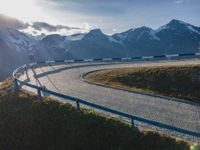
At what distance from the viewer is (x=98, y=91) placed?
27312 mm

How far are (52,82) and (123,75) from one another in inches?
292

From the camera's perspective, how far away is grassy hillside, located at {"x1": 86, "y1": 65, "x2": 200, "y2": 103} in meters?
24.7

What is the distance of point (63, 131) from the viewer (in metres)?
18.9

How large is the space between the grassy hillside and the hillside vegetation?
8.02m

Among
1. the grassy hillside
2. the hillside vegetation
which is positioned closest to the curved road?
the grassy hillside

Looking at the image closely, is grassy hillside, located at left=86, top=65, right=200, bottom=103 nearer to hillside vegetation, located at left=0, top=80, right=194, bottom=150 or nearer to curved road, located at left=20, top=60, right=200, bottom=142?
curved road, located at left=20, top=60, right=200, bottom=142

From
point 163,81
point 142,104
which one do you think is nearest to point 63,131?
point 142,104

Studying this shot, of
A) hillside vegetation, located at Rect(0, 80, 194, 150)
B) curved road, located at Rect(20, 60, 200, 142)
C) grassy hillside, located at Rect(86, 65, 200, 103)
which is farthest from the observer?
grassy hillside, located at Rect(86, 65, 200, 103)

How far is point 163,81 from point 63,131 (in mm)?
11821

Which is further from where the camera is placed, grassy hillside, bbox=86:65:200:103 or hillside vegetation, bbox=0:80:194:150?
grassy hillside, bbox=86:65:200:103

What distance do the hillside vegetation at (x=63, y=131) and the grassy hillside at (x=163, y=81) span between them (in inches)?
316

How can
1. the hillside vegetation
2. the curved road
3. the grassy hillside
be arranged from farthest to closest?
the grassy hillside, the curved road, the hillside vegetation

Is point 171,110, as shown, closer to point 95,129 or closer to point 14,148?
point 95,129

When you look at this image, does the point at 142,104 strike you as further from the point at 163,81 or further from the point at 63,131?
the point at 163,81
